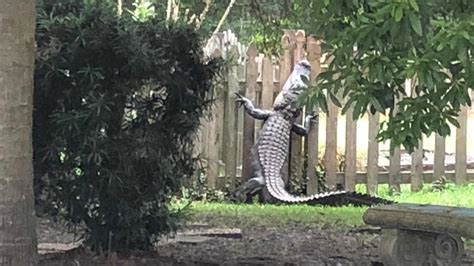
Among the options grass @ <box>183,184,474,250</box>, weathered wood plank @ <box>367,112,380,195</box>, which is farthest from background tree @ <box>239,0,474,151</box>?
weathered wood plank @ <box>367,112,380,195</box>

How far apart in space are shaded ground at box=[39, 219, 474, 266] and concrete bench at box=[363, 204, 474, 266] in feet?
3.46

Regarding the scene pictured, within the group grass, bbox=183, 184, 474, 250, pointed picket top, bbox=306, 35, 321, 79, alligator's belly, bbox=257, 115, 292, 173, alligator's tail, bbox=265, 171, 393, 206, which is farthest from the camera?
pointed picket top, bbox=306, 35, 321, 79

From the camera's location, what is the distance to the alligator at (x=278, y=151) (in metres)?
10.5

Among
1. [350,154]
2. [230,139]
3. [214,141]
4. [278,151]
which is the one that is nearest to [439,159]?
[350,154]

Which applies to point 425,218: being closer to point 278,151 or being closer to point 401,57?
Answer: point 401,57

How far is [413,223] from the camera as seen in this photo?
4.95m

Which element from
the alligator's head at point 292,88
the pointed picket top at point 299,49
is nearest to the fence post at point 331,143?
the alligator's head at point 292,88

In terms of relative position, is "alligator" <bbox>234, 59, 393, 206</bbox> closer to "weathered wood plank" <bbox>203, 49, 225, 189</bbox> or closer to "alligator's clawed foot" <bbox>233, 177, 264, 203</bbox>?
"alligator's clawed foot" <bbox>233, 177, 264, 203</bbox>

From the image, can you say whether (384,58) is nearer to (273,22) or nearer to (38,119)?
(38,119)

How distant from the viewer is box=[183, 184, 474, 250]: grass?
8.42 meters

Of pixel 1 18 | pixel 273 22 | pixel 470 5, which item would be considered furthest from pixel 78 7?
pixel 273 22

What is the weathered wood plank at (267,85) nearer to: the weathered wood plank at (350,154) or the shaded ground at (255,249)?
the weathered wood plank at (350,154)

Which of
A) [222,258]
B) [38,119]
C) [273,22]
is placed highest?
[273,22]

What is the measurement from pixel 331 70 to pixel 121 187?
156 cm
